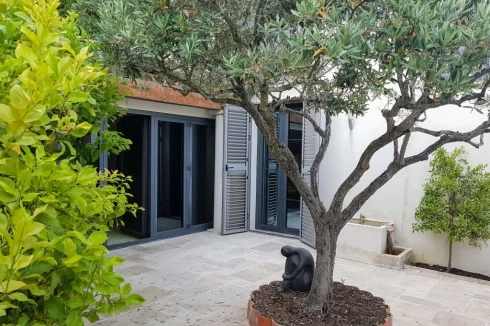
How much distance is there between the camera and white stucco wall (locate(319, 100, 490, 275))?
17.5 ft

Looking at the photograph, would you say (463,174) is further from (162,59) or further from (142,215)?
(142,215)

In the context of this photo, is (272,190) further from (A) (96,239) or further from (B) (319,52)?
(A) (96,239)

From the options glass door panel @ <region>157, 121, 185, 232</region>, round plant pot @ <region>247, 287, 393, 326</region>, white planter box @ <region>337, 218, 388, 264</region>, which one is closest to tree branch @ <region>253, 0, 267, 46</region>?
round plant pot @ <region>247, 287, 393, 326</region>

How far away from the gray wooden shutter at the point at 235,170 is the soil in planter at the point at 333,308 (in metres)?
3.60

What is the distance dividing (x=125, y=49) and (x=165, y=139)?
439cm

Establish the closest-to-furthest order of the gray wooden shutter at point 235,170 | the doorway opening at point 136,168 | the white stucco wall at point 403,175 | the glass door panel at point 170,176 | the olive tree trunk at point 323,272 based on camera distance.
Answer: the olive tree trunk at point 323,272
the white stucco wall at point 403,175
the doorway opening at point 136,168
the glass door panel at point 170,176
the gray wooden shutter at point 235,170

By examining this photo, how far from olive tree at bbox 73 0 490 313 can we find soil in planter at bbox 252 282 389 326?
0.13 metres

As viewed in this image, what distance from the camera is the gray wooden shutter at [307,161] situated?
6527mm

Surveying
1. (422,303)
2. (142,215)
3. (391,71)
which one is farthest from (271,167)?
(391,71)

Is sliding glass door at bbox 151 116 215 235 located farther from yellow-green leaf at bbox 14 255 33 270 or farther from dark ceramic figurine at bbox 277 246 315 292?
yellow-green leaf at bbox 14 255 33 270

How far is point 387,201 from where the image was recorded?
6090mm

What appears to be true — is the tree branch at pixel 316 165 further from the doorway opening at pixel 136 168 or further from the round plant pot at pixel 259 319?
the doorway opening at pixel 136 168

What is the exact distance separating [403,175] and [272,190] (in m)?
2.69

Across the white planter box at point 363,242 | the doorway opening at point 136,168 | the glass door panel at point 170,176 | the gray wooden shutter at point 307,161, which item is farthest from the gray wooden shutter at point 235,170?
the white planter box at point 363,242
